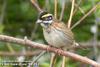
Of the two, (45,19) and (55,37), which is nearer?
(45,19)

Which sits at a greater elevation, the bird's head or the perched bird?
the bird's head

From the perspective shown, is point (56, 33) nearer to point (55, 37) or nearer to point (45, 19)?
point (55, 37)

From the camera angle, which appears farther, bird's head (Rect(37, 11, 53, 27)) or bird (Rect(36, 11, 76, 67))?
bird (Rect(36, 11, 76, 67))

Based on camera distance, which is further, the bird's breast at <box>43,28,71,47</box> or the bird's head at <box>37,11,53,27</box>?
the bird's breast at <box>43,28,71,47</box>

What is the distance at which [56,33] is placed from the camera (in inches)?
158

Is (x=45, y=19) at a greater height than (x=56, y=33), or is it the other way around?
(x=45, y=19)

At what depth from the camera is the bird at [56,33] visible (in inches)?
155

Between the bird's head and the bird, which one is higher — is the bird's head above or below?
above

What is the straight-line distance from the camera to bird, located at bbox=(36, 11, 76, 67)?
392 centimetres

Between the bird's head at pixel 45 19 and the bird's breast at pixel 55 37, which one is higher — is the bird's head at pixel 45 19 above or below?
above

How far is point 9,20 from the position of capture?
5.81 metres

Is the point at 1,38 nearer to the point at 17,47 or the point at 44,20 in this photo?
the point at 44,20

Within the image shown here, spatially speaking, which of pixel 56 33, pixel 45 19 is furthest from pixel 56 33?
pixel 45 19

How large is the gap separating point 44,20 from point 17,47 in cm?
172
